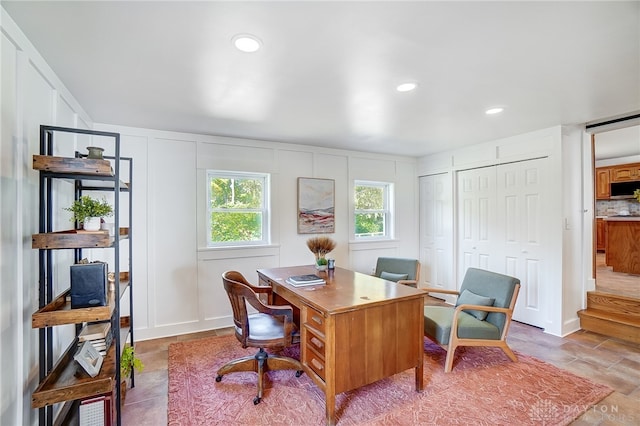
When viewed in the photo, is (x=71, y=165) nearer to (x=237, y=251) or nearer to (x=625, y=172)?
(x=237, y=251)

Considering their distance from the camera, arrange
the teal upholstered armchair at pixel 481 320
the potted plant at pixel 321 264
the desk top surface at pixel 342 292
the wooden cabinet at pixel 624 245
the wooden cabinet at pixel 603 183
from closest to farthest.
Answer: the desk top surface at pixel 342 292, the teal upholstered armchair at pixel 481 320, the potted plant at pixel 321 264, the wooden cabinet at pixel 624 245, the wooden cabinet at pixel 603 183

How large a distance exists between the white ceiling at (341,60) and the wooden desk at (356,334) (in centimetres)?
158

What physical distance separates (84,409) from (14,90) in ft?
A: 5.74

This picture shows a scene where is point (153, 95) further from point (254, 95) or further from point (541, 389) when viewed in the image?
point (541, 389)

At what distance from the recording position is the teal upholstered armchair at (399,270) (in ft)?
12.1

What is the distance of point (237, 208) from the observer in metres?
3.97

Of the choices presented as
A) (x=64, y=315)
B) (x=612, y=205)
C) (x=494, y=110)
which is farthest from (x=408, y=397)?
(x=612, y=205)

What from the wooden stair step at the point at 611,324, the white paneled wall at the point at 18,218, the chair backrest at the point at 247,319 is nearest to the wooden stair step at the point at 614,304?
the wooden stair step at the point at 611,324

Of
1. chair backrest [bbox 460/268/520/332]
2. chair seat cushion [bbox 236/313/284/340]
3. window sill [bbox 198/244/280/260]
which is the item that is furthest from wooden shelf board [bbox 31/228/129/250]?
chair backrest [bbox 460/268/520/332]

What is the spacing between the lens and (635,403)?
216cm

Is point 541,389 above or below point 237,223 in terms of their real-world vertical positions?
below

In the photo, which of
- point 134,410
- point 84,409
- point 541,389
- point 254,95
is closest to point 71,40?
point 254,95

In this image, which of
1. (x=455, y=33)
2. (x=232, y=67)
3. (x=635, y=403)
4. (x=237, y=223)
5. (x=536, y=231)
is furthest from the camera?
(x=237, y=223)

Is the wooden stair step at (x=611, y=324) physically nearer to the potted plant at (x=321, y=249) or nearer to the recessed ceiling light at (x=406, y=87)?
the potted plant at (x=321, y=249)
